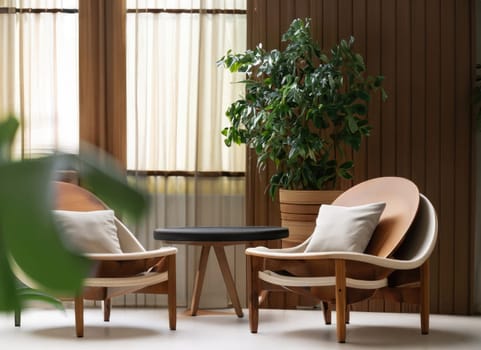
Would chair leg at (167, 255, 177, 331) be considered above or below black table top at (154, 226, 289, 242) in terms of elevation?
below

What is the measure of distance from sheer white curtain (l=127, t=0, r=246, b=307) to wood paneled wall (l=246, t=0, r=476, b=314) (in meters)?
0.30

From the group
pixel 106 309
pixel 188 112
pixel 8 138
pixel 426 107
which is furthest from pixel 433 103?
pixel 8 138

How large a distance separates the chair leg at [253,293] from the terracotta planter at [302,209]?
0.64 metres

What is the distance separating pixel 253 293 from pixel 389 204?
98 centimetres

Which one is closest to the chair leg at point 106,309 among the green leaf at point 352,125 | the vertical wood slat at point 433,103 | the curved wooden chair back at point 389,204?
the curved wooden chair back at point 389,204

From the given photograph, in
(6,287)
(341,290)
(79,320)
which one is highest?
(6,287)

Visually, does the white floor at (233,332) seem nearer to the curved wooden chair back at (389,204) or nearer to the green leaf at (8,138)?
the curved wooden chair back at (389,204)

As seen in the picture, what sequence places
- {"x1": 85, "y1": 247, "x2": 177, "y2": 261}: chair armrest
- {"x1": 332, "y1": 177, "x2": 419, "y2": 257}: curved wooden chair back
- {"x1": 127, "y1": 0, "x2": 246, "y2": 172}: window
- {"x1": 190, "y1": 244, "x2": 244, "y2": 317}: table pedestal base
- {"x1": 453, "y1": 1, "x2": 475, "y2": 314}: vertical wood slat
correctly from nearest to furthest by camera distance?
{"x1": 85, "y1": 247, "x2": 177, "y2": 261}: chair armrest
{"x1": 332, "y1": 177, "x2": 419, "y2": 257}: curved wooden chair back
{"x1": 190, "y1": 244, "x2": 244, "y2": 317}: table pedestal base
{"x1": 453, "y1": 1, "x2": 475, "y2": 314}: vertical wood slat
{"x1": 127, "y1": 0, "x2": 246, "y2": 172}: window

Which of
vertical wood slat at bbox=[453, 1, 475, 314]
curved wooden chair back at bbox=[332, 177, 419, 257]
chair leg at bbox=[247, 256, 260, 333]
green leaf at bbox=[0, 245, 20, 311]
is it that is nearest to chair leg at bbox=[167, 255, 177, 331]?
chair leg at bbox=[247, 256, 260, 333]

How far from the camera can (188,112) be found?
20.6ft

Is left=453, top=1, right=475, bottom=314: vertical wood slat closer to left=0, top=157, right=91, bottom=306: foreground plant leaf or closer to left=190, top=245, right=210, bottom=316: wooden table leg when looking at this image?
left=190, top=245, right=210, bottom=316: wooden table leg

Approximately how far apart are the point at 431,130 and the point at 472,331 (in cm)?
146

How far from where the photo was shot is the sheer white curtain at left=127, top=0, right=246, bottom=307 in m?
6.27

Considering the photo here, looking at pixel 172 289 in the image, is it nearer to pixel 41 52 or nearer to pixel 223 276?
pixel 223 276
